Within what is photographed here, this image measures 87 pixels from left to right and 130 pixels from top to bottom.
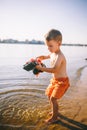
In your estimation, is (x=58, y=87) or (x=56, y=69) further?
(x=58, y=87)

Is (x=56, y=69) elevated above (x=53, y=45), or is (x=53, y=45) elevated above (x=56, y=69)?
(x=53, y=45)

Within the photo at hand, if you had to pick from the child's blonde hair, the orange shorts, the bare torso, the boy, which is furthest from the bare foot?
the child's blonde hair

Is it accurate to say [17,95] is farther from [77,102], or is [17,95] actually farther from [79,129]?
[79,129]

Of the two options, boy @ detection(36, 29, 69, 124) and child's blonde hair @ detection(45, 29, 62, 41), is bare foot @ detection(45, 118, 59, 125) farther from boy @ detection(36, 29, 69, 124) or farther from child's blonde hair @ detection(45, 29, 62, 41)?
child's blonde hair @ detection(45, 29, 62, 41)

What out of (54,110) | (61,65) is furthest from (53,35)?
(54,110)

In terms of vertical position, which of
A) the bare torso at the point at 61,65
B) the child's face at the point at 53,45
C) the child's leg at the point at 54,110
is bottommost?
the child's leg at the point at 54,110

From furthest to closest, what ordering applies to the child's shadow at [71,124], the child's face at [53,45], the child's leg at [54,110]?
the child's leg at [54,110]
the child's face at [53,45]
the child's shadow at [71,124]

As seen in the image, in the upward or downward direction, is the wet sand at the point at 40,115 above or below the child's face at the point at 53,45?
below

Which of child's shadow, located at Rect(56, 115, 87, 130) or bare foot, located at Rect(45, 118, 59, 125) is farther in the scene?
bare foot, located at Rect(45, 118, 59, 125)

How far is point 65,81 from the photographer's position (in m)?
4.30

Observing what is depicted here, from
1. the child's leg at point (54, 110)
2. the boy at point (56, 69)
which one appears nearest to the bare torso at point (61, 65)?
the boy at point (56, 69)

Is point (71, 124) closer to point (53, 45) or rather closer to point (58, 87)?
point (58, 87)

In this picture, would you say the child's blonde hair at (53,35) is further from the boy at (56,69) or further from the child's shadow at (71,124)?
the child's shadow at (71,124)

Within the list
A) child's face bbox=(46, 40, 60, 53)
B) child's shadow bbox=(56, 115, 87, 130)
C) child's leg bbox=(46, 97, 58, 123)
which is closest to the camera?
child's shadow bbox=(56, 115, 87, 130)
